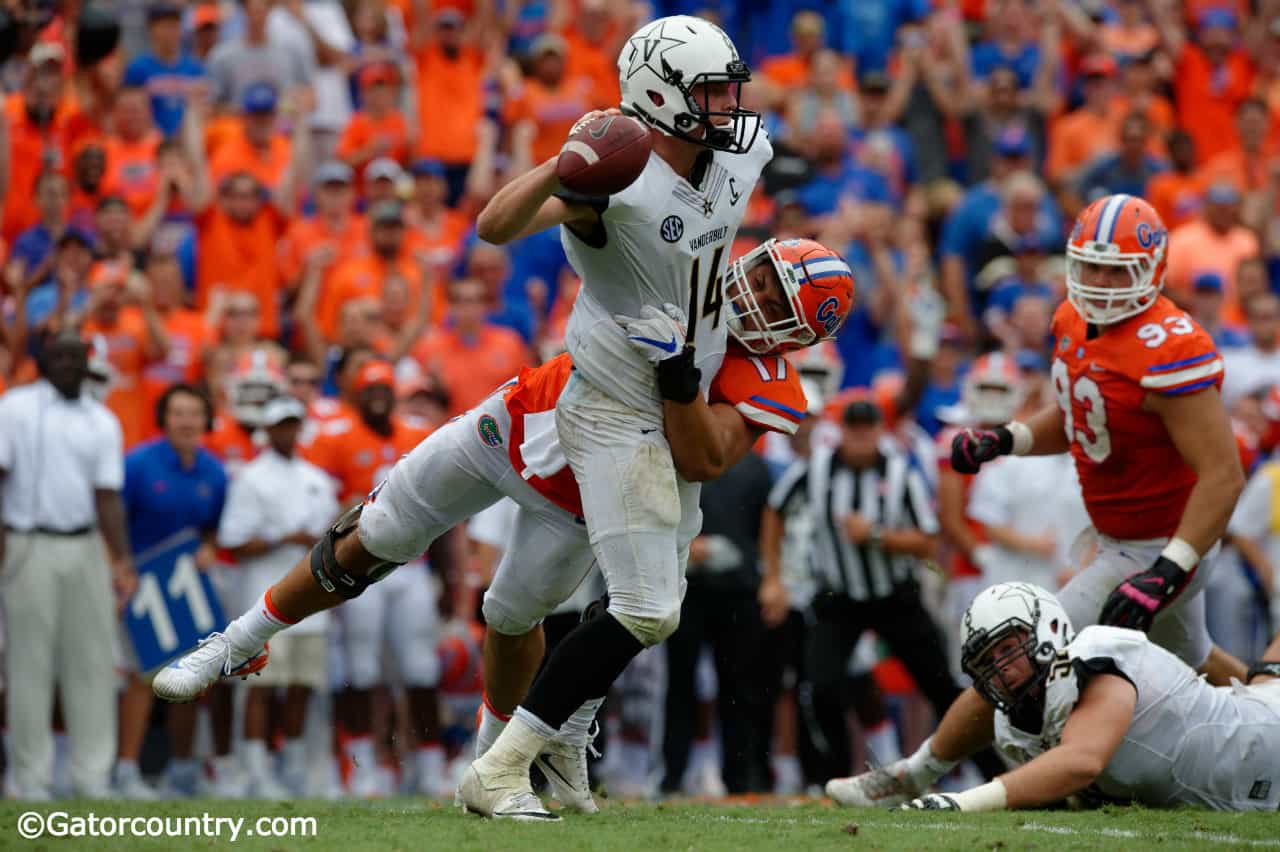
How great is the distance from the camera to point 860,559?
9688mm

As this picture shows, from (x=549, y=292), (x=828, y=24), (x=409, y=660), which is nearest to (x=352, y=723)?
(x=409, y=660)

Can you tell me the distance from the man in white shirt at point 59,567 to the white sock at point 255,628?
322cm

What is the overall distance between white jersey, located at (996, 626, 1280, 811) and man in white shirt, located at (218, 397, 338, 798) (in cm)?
453

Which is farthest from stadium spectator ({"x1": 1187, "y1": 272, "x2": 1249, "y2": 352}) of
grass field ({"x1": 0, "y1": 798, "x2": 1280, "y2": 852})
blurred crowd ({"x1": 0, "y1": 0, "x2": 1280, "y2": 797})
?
grass field ({"x1": 0, "y1": 798, "x2": 1280, "y2": 852})

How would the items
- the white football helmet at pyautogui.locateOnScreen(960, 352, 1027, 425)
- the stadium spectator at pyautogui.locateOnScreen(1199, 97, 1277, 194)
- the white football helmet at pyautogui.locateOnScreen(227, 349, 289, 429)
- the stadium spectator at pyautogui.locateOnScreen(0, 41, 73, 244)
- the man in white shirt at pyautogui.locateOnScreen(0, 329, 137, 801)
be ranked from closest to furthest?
the man in white shirt at pyautogui.locateOnScreen(0, 329, 137, 801) → the white football helmet at pyautogui.locateOnScreen(227, 349, 289, 429) → the white football helmet at pyautogui.locateOnScreen(960, 352, 1027, 425) → the stadium spectator at pyautogui.locateOnScreen(0, 41, 73, 244) → the stadium spectator at pyautogui.locateOnScreen(1199, 97, 1277, 194)

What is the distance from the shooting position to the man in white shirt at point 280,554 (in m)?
9.67

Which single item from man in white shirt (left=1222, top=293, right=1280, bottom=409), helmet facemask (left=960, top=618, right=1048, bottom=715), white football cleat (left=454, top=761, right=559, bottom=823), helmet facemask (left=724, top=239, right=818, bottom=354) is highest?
man in white shirt (left=1222, top=293, right=1280, bottom=409)

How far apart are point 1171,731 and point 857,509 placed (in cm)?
392

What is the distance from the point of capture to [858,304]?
12.2 metres

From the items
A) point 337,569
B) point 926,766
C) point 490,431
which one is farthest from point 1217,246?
point 337,569

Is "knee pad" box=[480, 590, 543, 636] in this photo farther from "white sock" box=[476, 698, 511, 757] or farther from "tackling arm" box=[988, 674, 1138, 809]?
"tackling arm" box=[988, 674, 1138, 809]

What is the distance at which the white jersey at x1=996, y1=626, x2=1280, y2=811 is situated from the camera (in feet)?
19.5

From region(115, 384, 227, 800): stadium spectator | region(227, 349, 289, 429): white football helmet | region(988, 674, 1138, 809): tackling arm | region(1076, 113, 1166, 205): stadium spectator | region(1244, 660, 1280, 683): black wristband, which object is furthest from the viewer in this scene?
region(1076, 113, 1166, 205): stadium spectator

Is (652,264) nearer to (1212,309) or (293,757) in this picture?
(293,757)
